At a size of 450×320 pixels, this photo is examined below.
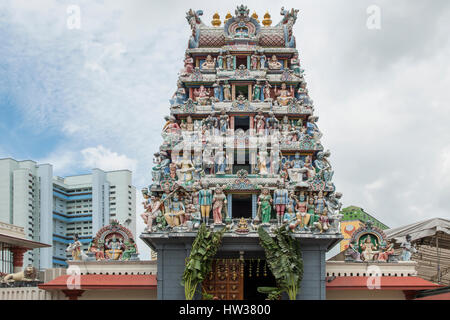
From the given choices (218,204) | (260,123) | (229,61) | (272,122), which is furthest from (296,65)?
(218,204)

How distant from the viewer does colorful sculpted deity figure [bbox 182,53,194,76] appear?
27.0 metres

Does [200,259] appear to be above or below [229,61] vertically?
below

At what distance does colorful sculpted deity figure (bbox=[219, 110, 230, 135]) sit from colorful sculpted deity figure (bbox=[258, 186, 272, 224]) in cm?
369

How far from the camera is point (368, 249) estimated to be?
24.4m

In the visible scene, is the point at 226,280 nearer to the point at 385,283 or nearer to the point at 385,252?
the point at 385,283

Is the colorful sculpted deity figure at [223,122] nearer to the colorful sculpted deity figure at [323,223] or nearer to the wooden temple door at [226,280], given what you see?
the colorful sculpted deity figure at [323,223]

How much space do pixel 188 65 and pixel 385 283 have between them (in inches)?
547

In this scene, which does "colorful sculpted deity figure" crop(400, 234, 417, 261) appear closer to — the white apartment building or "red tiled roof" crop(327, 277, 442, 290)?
"red tiled roof" crop(327, 277, 442, 290)

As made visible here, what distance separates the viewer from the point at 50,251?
63.7 m

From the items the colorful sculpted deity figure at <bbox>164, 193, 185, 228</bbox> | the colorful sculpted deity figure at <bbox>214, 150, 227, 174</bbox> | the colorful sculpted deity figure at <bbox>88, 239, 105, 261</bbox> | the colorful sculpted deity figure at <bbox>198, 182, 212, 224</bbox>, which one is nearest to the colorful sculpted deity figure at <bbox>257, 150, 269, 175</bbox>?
the colorful sculpted deity figure at <bbox>214, 150, 227, 174</bbox>

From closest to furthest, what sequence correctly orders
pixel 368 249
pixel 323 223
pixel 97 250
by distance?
pixel 323 223
pixel 368 249
pixel 97 250

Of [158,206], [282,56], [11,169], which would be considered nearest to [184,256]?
[158,206]

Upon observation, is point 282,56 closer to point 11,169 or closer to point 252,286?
point 252,286

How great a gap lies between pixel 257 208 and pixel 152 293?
→ 19.9ft
